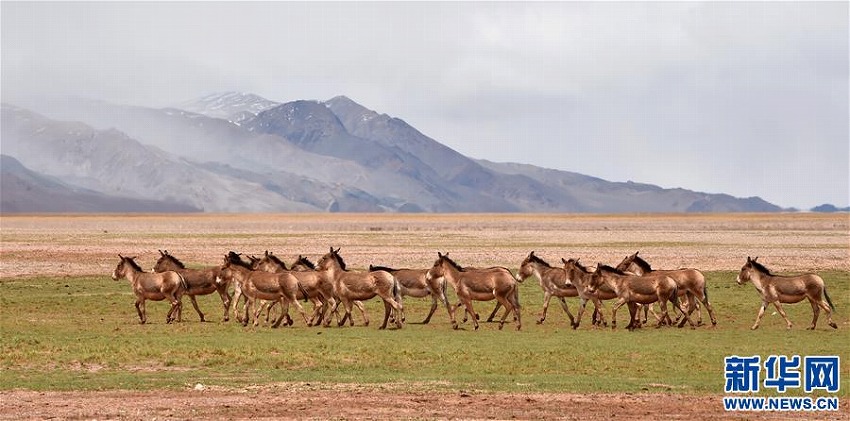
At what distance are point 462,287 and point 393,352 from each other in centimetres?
559

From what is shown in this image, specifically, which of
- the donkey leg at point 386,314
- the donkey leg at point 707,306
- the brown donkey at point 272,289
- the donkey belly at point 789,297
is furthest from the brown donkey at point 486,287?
the donkey belly at point 789,297

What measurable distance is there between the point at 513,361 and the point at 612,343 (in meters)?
3.52

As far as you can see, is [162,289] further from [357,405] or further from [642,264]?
[357,405]

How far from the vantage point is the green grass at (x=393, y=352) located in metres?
20.1

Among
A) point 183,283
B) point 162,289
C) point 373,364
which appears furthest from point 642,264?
point 162,289

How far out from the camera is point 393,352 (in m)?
23.4

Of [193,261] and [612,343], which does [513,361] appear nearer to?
[612,343]

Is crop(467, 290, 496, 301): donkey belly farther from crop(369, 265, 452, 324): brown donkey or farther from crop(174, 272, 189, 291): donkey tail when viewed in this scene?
crop(174, 272, 189, 291): donkey tail

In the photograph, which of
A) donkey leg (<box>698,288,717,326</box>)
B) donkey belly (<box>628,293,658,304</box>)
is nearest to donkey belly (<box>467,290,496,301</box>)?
donkey belly (<box>628,293,658,304</box>)

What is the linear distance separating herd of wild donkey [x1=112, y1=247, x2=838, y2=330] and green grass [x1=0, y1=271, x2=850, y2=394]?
0.62m

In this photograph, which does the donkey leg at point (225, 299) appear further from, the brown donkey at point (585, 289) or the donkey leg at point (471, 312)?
the brown donkey at point (585, 289)

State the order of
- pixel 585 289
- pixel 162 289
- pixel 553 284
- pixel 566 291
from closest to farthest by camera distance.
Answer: pixel 585 289 → pixel 162 289 → pixel 566 291 → pixel 553 284

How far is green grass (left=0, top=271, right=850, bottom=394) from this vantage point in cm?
2012

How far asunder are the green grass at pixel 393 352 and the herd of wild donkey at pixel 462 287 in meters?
0.62
